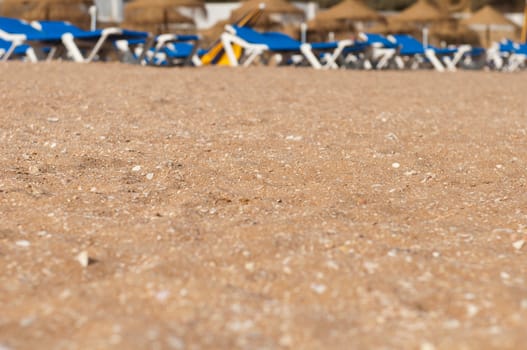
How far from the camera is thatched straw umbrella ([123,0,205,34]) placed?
13453 millimetres

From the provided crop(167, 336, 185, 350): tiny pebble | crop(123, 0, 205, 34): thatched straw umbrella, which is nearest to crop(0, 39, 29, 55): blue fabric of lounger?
crop(123, 0, 205, 34): thatched straw umbrella

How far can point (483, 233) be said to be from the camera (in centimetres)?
244

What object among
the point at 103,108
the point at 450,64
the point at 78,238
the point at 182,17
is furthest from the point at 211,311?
the point at 182,17

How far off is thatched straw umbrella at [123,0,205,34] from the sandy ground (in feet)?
29.1

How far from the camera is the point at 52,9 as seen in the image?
43.4 feet

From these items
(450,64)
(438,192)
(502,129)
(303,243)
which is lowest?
(450,64)

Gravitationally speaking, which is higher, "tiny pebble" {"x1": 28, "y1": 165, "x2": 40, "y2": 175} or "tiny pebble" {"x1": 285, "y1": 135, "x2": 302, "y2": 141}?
"tiny pebble" {"x1": 28, "y1": 165, "x2": 40, "y2": 175}

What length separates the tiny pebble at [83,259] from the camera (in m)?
2.05

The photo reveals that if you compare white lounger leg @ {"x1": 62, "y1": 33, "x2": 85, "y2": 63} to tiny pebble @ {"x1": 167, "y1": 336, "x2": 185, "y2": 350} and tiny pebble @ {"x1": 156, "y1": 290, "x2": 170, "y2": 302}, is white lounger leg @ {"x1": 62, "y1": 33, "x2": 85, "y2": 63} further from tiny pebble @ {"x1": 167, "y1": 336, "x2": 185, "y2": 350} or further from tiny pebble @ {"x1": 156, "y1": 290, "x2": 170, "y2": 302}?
tiny pebble @ {"x1": 167, "y1": 336, "x2": 185, "y2": 350}

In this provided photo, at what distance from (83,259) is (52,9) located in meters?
12.3

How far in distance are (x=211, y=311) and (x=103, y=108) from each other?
10.4 feet

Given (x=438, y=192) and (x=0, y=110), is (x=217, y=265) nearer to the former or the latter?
(x=438, y=192)

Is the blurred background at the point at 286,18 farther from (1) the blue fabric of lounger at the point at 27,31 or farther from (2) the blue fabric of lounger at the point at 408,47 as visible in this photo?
(2) the blue fabric of lounger at the point at 408,47

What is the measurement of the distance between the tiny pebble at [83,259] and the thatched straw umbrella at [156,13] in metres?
11.9
